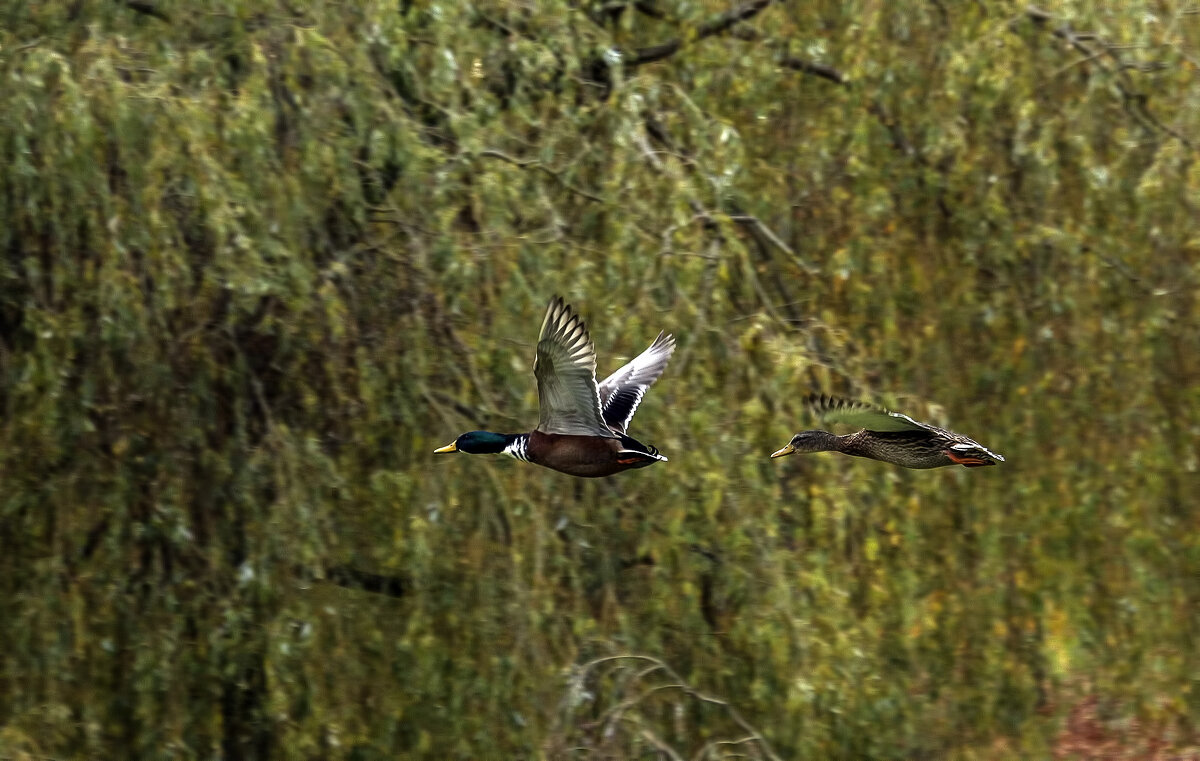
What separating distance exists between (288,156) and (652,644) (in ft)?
5.80

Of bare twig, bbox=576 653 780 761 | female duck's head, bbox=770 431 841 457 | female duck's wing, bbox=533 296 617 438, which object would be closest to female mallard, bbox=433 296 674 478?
female duck's wing, bbox=533 296 617 438

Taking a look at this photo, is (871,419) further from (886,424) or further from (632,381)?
(632,381)

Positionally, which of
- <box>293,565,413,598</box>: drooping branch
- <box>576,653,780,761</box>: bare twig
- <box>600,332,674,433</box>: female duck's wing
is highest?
<box>600,332,674,433</box>: female duck's wing

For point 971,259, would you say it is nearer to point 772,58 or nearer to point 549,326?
point 772,58

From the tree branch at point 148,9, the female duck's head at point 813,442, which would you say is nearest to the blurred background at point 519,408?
the tree branch at point 148,9

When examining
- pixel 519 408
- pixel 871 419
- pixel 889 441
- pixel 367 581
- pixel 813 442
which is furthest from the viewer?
pixel 367 581

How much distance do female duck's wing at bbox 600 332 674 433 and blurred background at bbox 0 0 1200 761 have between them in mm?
83

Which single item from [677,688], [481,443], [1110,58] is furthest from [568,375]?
[1110,58]

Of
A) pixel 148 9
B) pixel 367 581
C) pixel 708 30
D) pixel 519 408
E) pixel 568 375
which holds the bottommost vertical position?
pixel 367 581

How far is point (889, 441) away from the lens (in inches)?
162

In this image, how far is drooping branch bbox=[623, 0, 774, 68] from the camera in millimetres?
6098

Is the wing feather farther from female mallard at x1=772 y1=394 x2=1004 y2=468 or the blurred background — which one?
the blurred background

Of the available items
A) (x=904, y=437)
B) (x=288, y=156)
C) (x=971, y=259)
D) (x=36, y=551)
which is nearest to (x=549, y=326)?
(x=904, y=437)

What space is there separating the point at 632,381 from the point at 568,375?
0.84m
